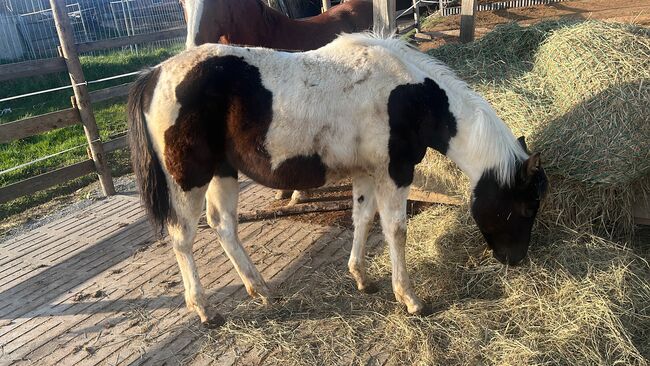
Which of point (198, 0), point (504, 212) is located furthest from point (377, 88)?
point (198, 0)

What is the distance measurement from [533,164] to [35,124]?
556cm

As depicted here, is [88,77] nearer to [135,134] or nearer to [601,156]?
[135,134]

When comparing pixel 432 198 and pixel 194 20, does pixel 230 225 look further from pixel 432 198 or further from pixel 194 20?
pixel 194 20

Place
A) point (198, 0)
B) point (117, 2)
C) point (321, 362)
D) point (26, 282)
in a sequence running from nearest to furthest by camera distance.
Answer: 1. point (321, 362)
2. point (26, 282)
3. point (198, 0)
4. point (117, 2)

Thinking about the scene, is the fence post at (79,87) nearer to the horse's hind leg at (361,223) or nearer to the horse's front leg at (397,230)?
the horse's hind leg at (361,223)

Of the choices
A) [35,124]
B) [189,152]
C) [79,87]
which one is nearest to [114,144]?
[79,87]

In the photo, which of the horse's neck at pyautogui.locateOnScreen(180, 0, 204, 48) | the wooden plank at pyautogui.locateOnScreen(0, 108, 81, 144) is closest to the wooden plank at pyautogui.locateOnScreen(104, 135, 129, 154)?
the wooden plank at pyautogui.locateOnScreen(0, 108, 81, 144)

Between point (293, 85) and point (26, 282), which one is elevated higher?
point (293, 85)

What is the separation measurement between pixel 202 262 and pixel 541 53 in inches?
154

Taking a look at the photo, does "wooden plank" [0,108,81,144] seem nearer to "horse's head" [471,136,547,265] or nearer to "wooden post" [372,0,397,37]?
"wooden post" [372,0,397,37]

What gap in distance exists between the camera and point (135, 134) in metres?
3.23

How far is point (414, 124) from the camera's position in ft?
10.6

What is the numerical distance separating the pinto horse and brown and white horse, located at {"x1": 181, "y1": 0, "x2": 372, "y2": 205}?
2.09 m

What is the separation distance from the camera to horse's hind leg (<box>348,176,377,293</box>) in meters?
3.70
